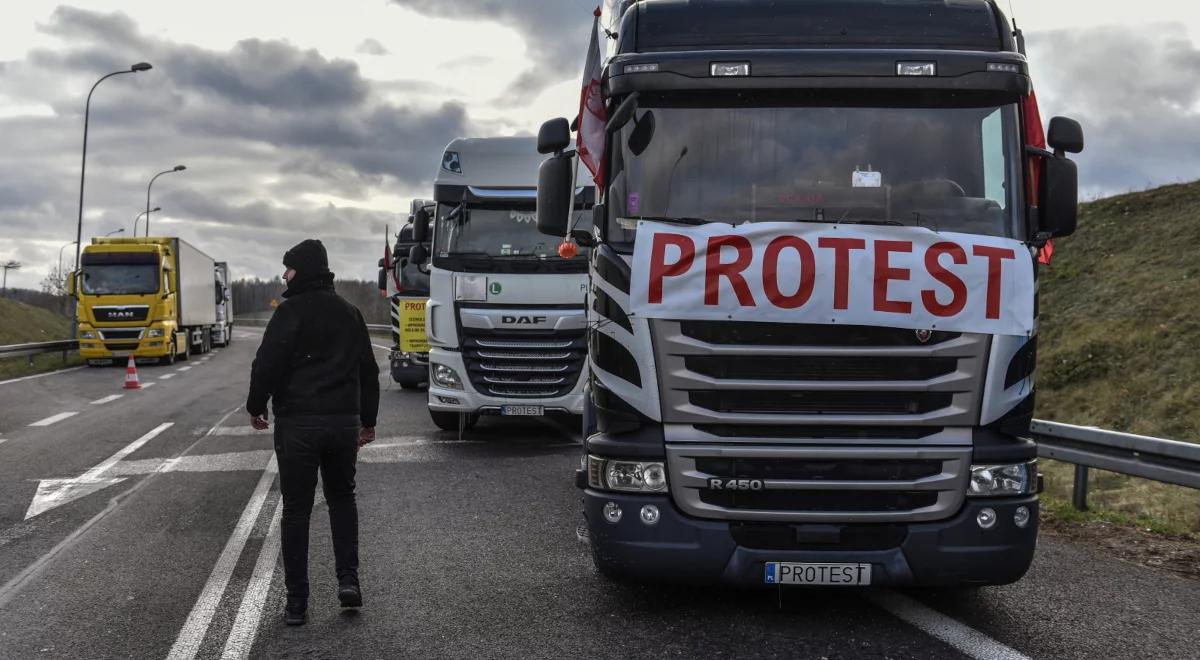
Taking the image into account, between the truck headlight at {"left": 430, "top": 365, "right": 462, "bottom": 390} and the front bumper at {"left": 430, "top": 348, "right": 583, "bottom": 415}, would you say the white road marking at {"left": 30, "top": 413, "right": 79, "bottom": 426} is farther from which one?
the front bumper at {"left": 430, "top": 348, "right": 583, "bottom": 415}

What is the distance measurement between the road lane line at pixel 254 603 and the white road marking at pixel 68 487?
2.33m

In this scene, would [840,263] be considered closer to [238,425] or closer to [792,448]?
[792,448]

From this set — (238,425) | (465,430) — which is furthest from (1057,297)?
(238,425)

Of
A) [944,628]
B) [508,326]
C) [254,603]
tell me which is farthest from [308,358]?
[508,326]

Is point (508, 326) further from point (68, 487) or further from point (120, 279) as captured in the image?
point (120, 279)

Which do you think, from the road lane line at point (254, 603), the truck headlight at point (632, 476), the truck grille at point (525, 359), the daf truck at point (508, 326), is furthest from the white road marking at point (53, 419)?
the truck headlight at point (632, 476)

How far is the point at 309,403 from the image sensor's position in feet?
18.3

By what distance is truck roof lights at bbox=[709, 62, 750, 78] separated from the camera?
18.2 ft

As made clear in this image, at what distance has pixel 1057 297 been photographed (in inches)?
1092

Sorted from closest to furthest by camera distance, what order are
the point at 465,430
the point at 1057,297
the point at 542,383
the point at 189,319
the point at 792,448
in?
1. the point at 792,448
2. the point at 542,383
3. the point at 465,430
4. the point at 1057,297
5. the point at 189,319

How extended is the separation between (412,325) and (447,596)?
12.8m

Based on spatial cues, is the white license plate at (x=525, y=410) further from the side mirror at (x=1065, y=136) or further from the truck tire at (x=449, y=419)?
the side mirror at (x=1065, y=136)

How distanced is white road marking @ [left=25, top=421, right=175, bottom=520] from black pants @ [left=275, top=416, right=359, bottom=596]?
3.78 m

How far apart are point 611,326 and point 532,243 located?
277 inches
